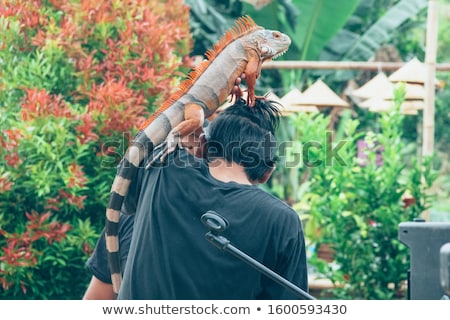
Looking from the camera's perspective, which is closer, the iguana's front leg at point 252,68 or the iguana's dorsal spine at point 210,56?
the iguana's dorsal spine at point 210,56

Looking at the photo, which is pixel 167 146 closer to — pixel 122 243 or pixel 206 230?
pixel 122 243

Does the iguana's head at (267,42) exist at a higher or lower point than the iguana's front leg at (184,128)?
higher

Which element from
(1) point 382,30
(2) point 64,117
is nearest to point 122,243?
(2) point 64,117

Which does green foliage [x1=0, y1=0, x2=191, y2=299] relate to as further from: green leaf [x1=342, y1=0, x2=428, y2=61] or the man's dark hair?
green leaf [x1=342, y1=0, x2=428, y2=61]

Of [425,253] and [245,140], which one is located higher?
[245,140]

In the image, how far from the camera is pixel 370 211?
5.66 m

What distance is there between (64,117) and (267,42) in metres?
1.41

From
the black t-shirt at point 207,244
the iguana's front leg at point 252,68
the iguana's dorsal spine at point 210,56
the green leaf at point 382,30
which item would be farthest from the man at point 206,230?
the green leaf at point 382,30

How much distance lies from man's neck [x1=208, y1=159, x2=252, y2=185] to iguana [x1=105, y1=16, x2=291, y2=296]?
0.30 m

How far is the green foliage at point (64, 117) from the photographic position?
14.3 ft

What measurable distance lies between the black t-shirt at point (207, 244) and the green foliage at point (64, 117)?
6.39 feet

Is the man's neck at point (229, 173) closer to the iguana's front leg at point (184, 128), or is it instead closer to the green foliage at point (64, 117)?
the iguana's front leg at point (184, 128)

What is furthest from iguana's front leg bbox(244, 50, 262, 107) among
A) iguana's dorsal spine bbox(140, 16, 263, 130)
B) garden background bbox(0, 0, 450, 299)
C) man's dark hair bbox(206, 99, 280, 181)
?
garden background bbox(0, 0, 450, 299)

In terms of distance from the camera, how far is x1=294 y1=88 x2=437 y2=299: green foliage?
18.2 feet
